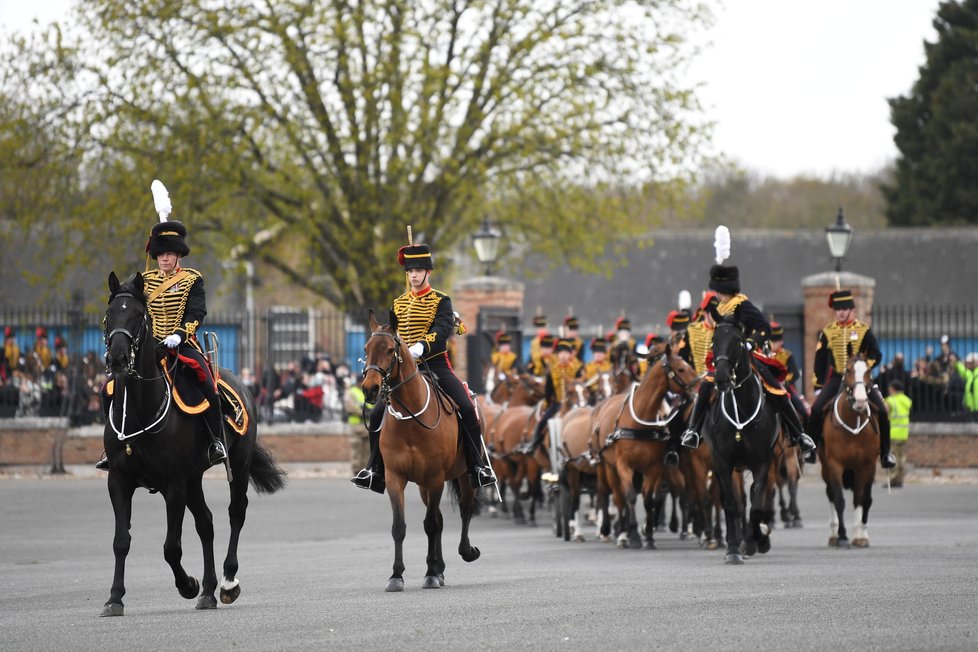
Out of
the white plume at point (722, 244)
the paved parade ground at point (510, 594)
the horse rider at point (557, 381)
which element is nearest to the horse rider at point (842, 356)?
the paved parade ground at point (510, 594)

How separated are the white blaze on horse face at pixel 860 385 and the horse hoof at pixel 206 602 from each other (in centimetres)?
829

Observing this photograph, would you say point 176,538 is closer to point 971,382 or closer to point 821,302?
point 971,382

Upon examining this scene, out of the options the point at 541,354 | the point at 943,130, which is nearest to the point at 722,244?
the point at 541,354

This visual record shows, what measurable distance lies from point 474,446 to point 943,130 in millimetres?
48563

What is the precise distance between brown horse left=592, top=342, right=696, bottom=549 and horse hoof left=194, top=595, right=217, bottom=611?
6818 mm

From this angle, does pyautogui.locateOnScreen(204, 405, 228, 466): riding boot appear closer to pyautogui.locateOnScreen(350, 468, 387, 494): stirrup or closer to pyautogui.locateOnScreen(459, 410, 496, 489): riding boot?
pyautogui.locateOnScreen(350, 468, 387, 494): stirrup

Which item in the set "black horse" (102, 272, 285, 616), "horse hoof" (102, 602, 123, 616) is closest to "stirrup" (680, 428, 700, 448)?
"black horse" (102, 272, 285, 616)

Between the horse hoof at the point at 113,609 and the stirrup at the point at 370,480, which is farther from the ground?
the stirrup at the point at 370,480

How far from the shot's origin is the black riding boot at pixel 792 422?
1659cm

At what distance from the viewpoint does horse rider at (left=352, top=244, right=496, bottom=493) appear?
46.9 feet

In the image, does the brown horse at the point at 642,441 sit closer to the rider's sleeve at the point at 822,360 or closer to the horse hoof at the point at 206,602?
the rider's sleeve at the point at 822,360

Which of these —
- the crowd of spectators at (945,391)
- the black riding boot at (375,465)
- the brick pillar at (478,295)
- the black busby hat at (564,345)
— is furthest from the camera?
the brick pillar at (478,295)

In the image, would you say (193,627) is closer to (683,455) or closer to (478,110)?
(683,455)

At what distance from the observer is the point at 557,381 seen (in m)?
22.6
